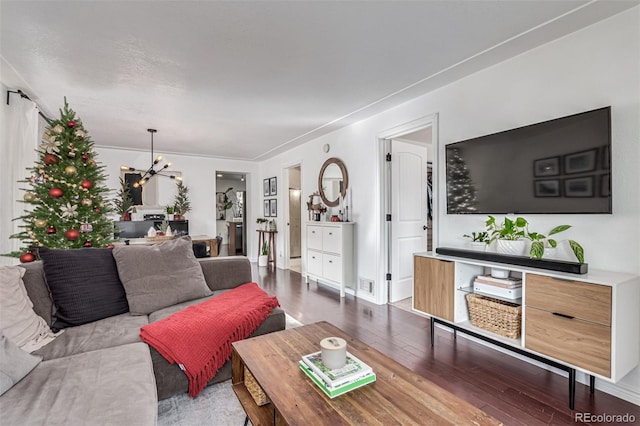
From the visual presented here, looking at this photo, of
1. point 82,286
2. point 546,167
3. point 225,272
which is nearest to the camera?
point 82,286

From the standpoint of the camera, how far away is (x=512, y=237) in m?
2.21

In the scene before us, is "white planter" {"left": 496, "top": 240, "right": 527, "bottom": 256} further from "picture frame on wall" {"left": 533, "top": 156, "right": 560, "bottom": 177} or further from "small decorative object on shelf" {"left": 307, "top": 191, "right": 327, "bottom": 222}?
"small decorative object on shelf" {"left": 307, "top": 191, "right": 327, "bottom": 222}

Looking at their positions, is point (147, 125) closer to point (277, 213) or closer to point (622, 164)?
point (277, 213)

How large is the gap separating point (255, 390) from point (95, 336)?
1042 mm

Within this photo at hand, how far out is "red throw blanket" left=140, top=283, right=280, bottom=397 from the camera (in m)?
1.70

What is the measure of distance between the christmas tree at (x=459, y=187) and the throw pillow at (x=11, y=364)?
299cm

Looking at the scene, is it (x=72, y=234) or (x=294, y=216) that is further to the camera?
(x=294, y=216)

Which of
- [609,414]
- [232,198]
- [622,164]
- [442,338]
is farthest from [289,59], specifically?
[232,198]

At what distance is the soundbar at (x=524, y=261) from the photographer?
1.72 metres

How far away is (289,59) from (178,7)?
880mm

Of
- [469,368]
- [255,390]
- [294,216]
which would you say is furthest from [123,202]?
[469,368]

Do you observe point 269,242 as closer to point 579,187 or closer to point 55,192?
point 55,192

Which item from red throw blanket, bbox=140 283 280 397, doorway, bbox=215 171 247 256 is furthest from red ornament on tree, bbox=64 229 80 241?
doorway, bbox=215 171 247 256

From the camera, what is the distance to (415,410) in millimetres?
1019
